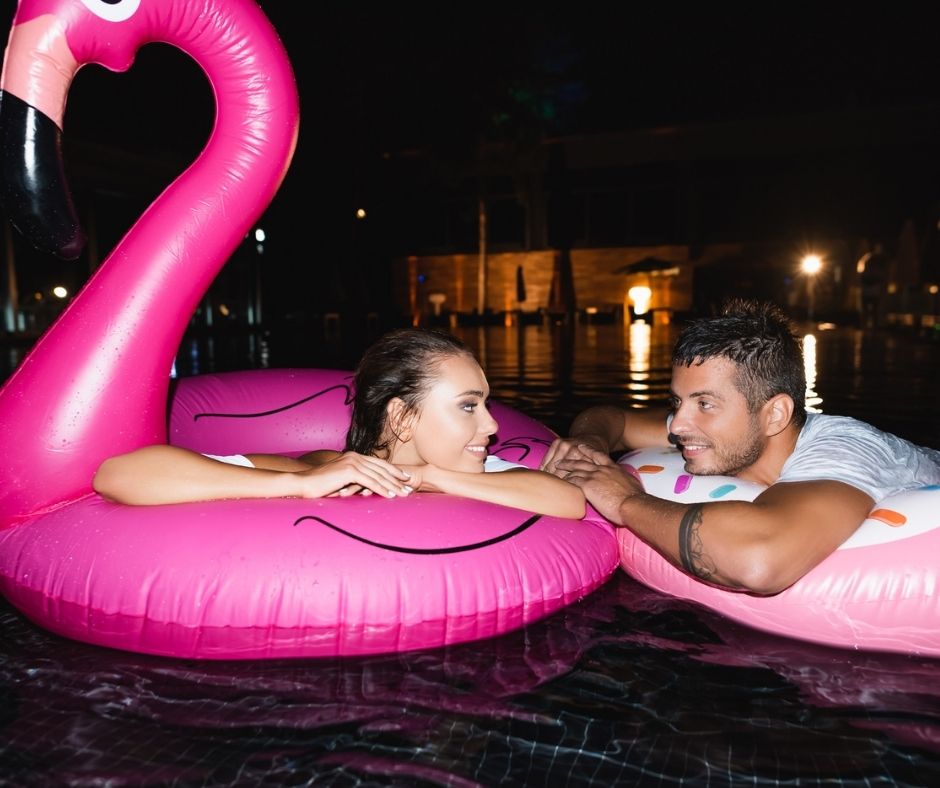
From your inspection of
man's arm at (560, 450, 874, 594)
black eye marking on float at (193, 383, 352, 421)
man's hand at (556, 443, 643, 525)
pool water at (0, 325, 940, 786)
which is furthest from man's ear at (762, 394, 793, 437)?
black eye marking on float at (193, 383, 352, 421)

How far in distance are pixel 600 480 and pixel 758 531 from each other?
62 cm

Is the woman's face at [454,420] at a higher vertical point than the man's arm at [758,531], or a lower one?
higher

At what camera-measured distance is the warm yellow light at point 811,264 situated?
23.6 meters

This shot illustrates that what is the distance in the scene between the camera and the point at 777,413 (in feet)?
8.94

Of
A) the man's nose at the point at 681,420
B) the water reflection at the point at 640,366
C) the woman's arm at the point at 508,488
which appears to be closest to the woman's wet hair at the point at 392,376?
the woman's arm at the point at 508,488

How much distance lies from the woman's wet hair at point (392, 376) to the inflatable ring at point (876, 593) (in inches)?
44.2

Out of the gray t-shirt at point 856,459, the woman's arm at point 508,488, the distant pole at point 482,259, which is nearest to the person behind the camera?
the gray t-shirt at point 856,459

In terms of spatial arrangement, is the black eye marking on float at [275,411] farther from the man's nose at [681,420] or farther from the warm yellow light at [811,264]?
the warm yellow light at [811,264]

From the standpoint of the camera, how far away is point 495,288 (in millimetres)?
27578

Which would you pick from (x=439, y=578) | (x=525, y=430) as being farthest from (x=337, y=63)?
(x=439, y=578)

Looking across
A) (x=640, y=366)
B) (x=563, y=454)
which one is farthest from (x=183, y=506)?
(x=640, y=366)

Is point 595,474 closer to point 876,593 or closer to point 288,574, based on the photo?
point 876,593

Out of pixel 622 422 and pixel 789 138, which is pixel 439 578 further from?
pixel 789 138

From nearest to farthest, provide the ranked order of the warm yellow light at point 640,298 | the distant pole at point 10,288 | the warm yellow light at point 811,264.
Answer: the distant pole at point 10,288, the warm yellow light at point 811,264, the warm yellow light at point 640,298
